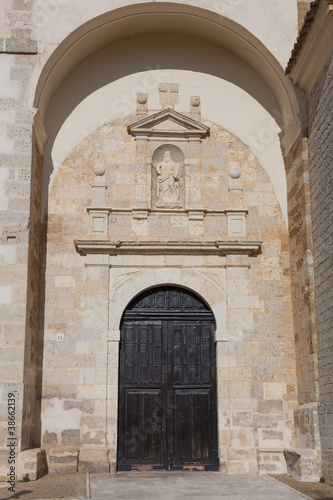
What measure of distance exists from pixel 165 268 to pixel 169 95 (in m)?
2.68

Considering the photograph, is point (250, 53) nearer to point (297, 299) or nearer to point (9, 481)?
point (297, 299)

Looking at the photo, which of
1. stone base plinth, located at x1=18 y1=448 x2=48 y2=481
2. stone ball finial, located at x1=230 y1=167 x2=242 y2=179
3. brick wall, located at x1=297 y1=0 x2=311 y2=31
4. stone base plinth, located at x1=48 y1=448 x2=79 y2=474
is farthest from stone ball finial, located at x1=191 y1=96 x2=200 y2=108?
stone base plinth, located at x1=18 y1=448 x2=48 y2=481

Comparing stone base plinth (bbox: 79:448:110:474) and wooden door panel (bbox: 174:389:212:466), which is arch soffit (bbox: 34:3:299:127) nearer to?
wooden door panel (bbox: 174:389:212:466)

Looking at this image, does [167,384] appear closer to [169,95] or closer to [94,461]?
[94,461]

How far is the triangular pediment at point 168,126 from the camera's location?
9547 millimetres

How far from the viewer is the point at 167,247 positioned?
9016 mm

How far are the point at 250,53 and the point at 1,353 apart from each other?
5530 mm

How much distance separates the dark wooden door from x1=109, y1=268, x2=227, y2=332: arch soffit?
155mm

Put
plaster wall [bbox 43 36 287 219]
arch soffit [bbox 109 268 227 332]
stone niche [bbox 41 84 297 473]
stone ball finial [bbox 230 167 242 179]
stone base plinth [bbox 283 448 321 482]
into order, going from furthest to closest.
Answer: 1. plaster wall [bbox 43 36 287 219]
2. stone ball finial [bbox 230 167 242 179]
3. arch soffit [bbox 109 268 227 332]
4. stone niche [bbox 41 84 297 473]
5. stone base plinth [bbox 283 448 321 482]

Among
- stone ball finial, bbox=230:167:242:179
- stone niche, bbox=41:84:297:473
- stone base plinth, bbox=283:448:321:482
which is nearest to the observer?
stone base plinth, bbox=283:448:321:482

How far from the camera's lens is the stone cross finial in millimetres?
9734

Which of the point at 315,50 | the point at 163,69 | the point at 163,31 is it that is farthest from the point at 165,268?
Answer: the point at 163,31

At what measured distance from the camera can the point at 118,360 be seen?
8773mm

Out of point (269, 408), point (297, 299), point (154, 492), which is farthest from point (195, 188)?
point (154, 492)
